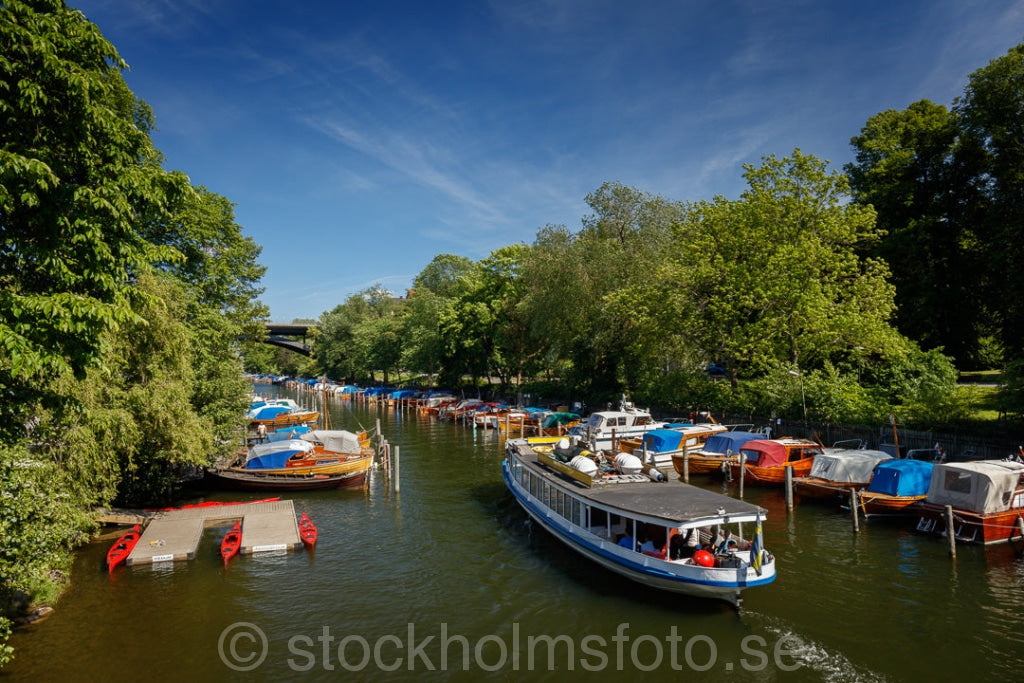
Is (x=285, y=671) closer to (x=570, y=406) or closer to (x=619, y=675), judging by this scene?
(x=619, y=675)

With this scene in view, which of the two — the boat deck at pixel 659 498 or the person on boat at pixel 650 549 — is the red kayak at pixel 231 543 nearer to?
the boat deck at pixel 659 498

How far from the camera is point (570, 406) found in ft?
192

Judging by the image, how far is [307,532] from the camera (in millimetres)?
23641

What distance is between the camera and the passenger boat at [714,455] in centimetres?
3281

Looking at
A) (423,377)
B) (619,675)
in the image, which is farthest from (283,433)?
(423,377)

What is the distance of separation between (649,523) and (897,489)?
44.9ft

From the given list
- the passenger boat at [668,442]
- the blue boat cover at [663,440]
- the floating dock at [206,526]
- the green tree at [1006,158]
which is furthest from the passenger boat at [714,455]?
the floating dock at [206,526]

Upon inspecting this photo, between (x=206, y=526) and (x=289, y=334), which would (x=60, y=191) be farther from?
(x=289, y=334)

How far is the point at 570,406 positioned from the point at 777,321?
23.9 m

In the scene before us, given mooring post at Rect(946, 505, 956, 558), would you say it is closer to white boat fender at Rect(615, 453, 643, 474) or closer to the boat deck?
the boat deck

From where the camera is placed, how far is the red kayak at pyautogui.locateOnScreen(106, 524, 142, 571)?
65.8ft

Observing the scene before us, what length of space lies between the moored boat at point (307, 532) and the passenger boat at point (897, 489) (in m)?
23.7

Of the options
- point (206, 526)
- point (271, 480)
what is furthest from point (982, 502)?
point (271, 480)

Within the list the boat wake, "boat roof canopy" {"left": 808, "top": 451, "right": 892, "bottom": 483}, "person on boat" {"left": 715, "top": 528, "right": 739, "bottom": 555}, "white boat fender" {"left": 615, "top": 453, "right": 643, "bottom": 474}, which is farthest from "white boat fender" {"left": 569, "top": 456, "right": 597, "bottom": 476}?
"boat roof canopy" {"left": 808, "top": 451, "right": 892, "bottom": 483}
